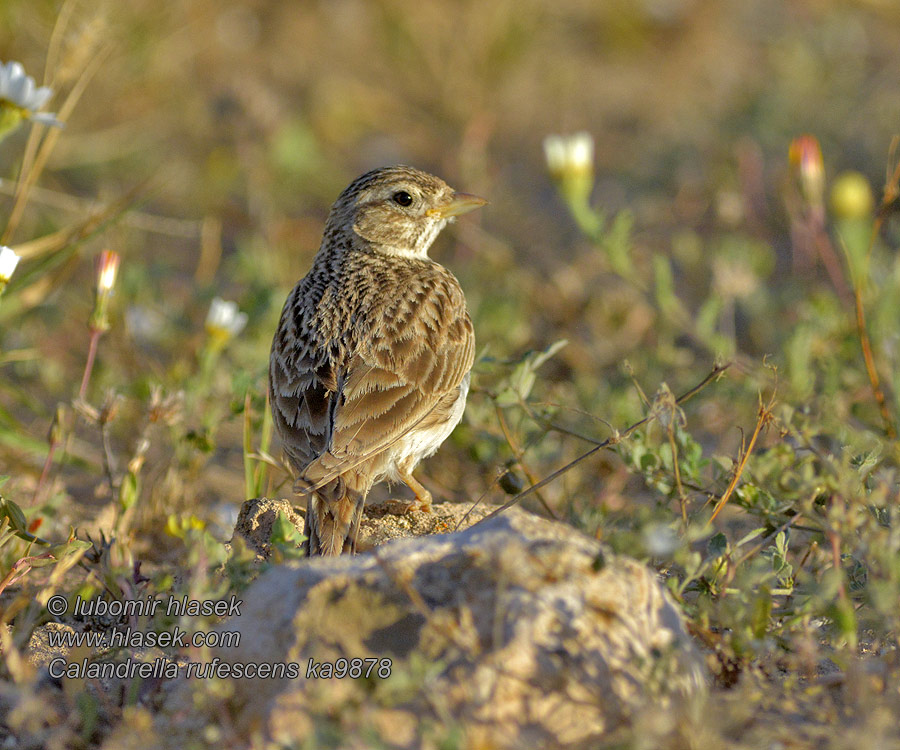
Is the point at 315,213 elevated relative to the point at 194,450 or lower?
lower

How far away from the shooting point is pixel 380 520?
3.80 m

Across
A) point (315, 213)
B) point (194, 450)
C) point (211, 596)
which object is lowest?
point (315, 213)

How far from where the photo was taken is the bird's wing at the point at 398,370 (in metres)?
3.48

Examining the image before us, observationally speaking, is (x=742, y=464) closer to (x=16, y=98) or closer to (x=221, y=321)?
(x=221, y=321)

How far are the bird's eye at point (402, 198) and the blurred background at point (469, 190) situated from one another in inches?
30.5

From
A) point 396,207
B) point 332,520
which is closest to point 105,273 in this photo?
point 332,520

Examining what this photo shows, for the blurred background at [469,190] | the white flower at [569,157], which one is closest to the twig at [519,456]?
the blurred background at [469,190]

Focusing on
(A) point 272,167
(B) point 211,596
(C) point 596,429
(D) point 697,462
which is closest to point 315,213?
(A) point 272,167

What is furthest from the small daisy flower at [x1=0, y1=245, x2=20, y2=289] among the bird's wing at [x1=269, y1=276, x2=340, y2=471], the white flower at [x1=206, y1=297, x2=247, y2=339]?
the white flower at [x1=206, y1=297, x2=247, y2=339]

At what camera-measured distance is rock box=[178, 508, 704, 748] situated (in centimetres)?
222

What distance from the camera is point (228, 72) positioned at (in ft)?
32.0

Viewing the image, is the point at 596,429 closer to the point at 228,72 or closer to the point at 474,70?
the point at 474,70

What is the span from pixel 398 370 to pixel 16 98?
5.44ft

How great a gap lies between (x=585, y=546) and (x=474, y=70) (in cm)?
736
